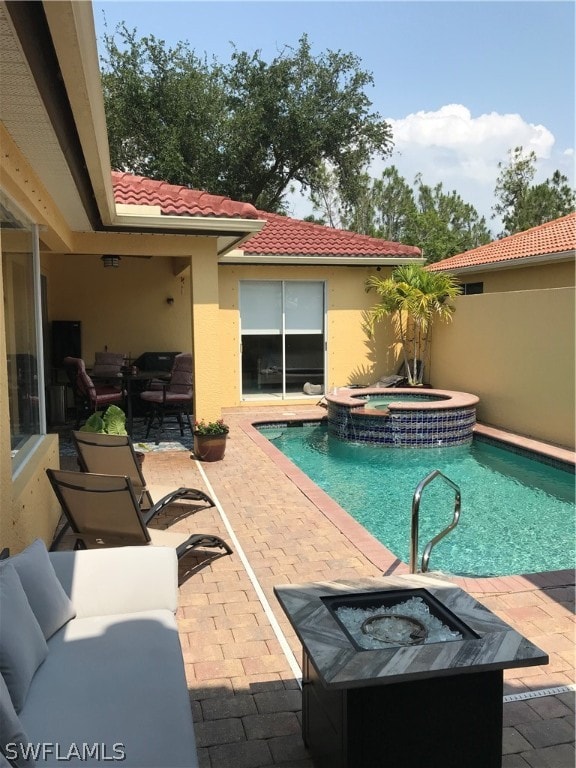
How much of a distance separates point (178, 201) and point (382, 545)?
19.0 feet

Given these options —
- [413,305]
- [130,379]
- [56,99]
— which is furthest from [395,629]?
[413,305]

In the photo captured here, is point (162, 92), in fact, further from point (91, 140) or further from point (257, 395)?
point (91, 140)

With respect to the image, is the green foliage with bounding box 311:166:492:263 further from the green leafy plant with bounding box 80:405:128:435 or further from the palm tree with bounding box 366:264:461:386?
the green leafy plant with bounding box 80:405:128:435

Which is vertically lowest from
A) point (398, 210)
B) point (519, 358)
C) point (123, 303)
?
point (519, 358)

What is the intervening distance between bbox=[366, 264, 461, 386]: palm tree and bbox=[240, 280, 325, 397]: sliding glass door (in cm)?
145

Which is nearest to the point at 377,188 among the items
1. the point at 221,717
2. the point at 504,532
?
the point at 504,532

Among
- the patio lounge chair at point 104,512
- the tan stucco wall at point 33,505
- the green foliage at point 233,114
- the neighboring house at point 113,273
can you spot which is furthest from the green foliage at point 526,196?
the patio lounge chair at point 104,512

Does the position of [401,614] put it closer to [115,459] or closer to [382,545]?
[382,545]

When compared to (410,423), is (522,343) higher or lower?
higher

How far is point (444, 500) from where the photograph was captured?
753 centimetres

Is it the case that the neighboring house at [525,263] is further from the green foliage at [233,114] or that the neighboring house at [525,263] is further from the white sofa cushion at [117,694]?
the white sofa cushion at [117,694]

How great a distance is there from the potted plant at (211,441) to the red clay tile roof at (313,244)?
5.59 metres

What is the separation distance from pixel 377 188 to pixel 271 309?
3594 cm

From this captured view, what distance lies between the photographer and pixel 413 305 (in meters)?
13.6
